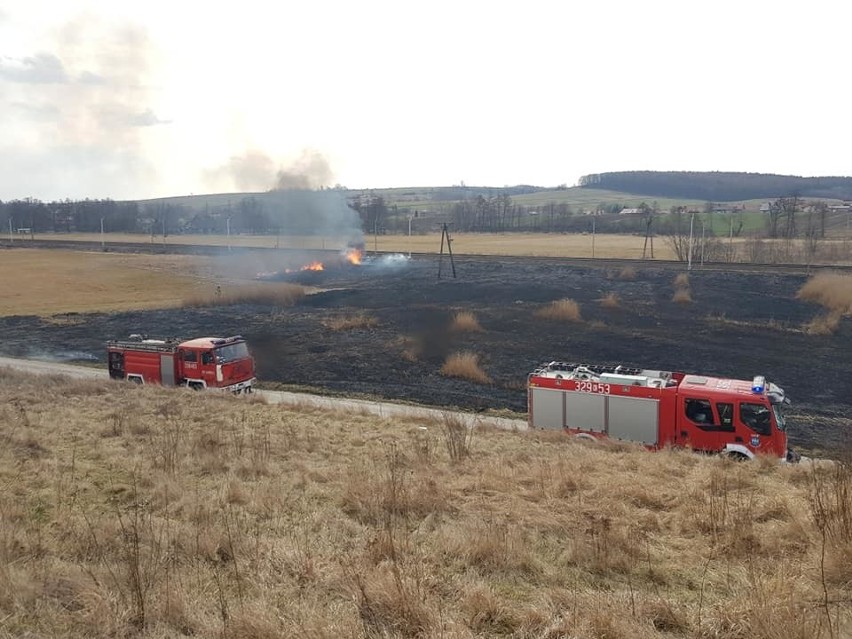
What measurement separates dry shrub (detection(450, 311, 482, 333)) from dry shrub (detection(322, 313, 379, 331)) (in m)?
5.58

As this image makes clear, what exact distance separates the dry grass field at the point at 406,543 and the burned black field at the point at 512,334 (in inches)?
479

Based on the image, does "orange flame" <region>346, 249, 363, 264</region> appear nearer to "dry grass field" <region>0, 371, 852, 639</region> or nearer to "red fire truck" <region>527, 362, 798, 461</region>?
"red fire truck" <region>527, 362, 798, 461</region>

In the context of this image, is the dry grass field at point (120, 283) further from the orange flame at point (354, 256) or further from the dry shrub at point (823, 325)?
the dry shrub at point (823, 325)

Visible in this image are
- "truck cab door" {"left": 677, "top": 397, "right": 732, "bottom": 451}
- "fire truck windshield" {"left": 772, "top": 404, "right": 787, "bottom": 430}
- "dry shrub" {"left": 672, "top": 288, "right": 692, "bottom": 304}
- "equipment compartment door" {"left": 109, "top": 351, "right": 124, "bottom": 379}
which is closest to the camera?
"fire truck windshield" {"left": 772, "top": 404, "right": 787, "bottom": 430}

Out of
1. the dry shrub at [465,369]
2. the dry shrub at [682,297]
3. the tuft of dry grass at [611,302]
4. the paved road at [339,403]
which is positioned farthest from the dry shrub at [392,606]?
the dry shrub at [682,297]

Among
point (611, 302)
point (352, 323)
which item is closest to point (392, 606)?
point (352, 323)

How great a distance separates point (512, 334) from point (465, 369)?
9466 millimetres

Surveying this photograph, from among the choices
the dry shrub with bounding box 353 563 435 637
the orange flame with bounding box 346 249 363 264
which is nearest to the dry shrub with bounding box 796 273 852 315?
the dry shrub with bounding box 353 563 435 637

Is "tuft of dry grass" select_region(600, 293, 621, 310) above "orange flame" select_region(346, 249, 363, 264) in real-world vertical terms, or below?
below

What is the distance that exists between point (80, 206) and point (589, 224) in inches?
5015

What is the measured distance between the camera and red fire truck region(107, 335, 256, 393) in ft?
84.6

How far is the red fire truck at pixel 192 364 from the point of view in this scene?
25797mm

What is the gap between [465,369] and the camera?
3072cm

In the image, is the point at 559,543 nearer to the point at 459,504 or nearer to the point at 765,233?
the point at 459,504
